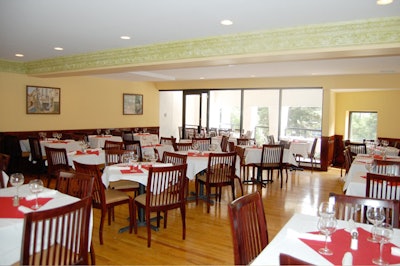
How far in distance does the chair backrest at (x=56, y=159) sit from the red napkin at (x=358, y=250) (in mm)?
4769

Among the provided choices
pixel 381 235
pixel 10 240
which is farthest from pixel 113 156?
pixel 381 235

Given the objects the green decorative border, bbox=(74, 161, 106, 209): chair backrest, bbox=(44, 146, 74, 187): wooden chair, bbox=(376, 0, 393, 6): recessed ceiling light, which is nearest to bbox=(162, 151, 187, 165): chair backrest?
bbox=(74, 161, 106, 209): chair backrest

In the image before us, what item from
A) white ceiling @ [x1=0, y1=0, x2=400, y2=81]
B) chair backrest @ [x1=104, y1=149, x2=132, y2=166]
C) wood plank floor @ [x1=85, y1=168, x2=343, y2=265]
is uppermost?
white ceiling @ [x1=0, y1=0, x2=400, y2=81]

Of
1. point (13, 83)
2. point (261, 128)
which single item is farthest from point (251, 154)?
point (13, 83)

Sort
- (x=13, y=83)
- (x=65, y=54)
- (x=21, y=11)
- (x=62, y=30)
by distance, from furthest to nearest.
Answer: (x=13, y=83) < (x=65, y=54) < (x=62, y=30) < (x=21, y=11)

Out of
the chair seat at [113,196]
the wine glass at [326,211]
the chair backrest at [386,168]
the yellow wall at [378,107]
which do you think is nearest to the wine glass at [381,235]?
the wine glass at [326,211]

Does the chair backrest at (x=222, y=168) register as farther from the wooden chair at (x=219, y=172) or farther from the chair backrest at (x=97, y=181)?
the chair backrest at (x=97, y=181)

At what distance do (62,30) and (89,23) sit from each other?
0.71 meters

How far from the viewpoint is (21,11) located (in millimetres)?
3936

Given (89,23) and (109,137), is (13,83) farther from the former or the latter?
(89,23)

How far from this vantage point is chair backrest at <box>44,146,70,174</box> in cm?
564

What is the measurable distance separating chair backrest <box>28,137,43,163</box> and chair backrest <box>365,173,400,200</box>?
20.9ft

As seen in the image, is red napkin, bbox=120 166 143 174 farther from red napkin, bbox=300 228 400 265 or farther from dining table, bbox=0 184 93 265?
red napkin, bbox=300 228 400 265

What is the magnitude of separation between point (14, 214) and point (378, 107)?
10288 mm
